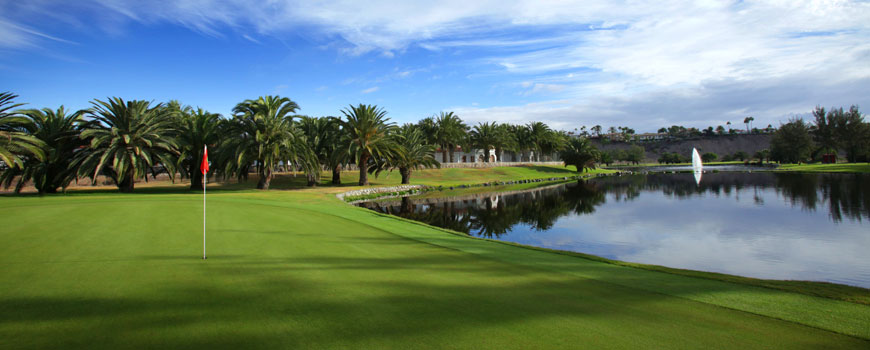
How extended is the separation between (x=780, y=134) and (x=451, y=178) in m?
97.3

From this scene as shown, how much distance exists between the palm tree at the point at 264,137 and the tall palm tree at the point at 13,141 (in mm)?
13183

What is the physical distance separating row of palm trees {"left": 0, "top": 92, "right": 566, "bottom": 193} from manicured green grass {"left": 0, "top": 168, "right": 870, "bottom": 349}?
27767 mm

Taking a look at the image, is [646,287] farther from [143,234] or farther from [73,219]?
[73,219]

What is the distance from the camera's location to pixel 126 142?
34.9 metres

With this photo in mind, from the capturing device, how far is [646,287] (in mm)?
8281

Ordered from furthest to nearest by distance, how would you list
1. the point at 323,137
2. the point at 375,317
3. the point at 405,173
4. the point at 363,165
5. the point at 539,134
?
the point at 539,134 < the point at 405,173 < the point at 323,137 < the point at 363,165 < the point at 375,317

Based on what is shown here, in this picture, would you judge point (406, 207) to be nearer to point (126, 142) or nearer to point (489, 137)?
point (126, 142)

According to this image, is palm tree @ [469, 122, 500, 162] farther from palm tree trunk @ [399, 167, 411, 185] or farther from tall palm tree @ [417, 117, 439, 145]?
palm tree trunk @ [399, 167, 411, 185]

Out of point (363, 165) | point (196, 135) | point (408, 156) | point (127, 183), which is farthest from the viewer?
point (408, 156)

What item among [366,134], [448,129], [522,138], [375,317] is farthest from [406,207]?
[522,138]

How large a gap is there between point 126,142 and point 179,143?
4540 mm

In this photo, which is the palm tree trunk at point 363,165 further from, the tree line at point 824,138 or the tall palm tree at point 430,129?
the tree line at point 824,138

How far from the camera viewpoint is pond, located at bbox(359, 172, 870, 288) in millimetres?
14250

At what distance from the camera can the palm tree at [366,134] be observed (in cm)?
4728
